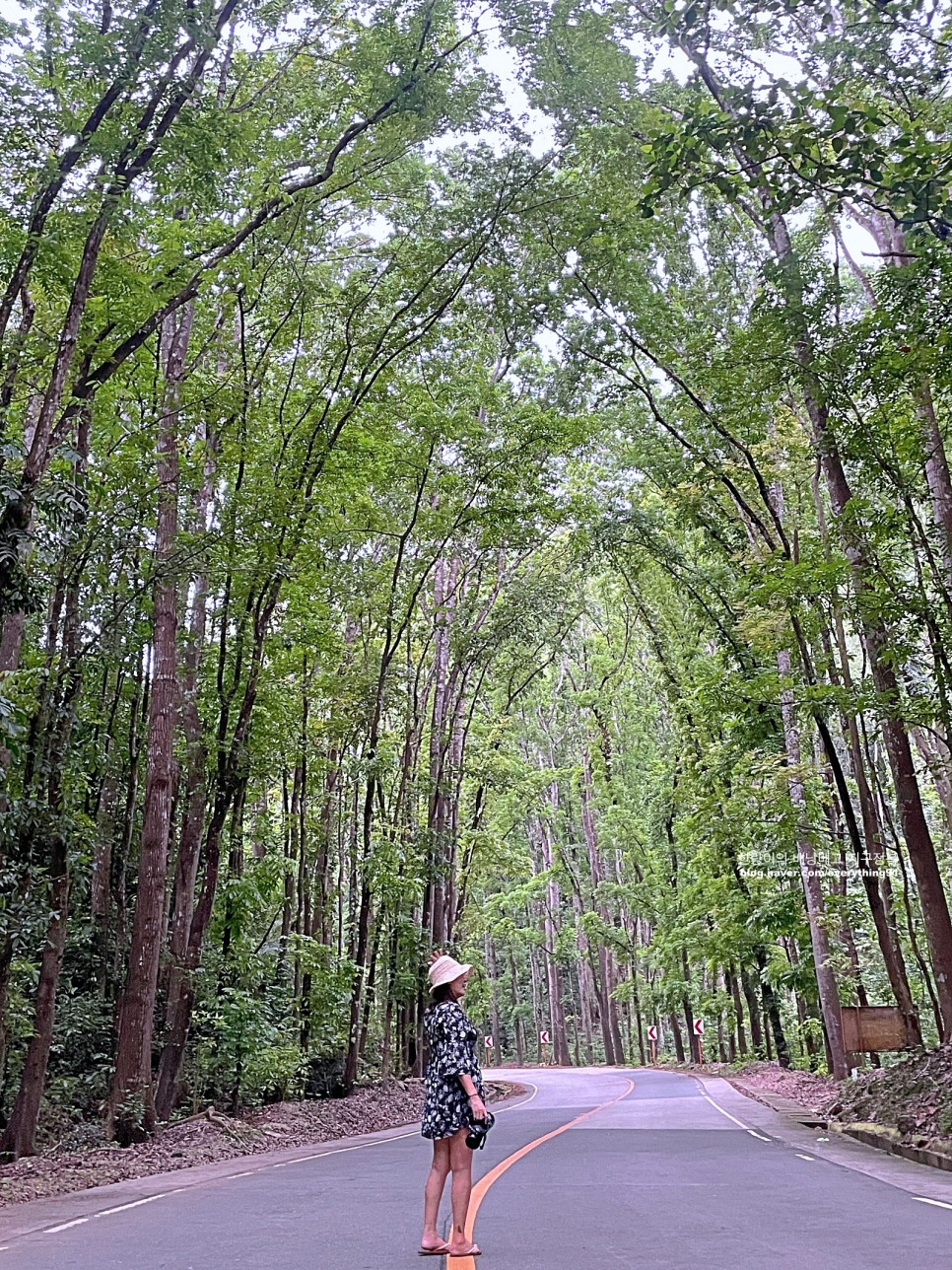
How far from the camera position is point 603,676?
3678 centimetres

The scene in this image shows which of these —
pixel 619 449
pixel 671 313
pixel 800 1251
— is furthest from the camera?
pixel 619 449

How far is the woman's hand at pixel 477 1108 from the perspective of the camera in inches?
192

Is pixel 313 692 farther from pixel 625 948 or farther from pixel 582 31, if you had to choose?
pixel 625 948

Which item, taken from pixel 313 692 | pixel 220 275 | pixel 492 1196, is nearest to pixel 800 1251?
pixel 492 1196

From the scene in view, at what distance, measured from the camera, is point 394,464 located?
1784 cm

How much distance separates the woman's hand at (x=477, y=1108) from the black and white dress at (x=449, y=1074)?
0.08 m

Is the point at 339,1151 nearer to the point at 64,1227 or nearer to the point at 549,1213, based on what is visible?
the point at 64,1227

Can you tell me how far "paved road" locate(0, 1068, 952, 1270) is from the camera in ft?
17.1

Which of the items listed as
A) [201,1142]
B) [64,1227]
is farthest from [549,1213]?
[201,1142]

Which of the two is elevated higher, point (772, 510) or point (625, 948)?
point (772, 510)

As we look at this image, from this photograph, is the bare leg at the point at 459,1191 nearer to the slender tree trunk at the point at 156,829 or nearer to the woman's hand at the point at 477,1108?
the woman's hand at the point at 477,1108

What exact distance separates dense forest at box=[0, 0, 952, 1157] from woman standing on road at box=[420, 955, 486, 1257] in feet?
14.7

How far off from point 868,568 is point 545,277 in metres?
6.72

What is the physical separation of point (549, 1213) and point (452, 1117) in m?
2.31
